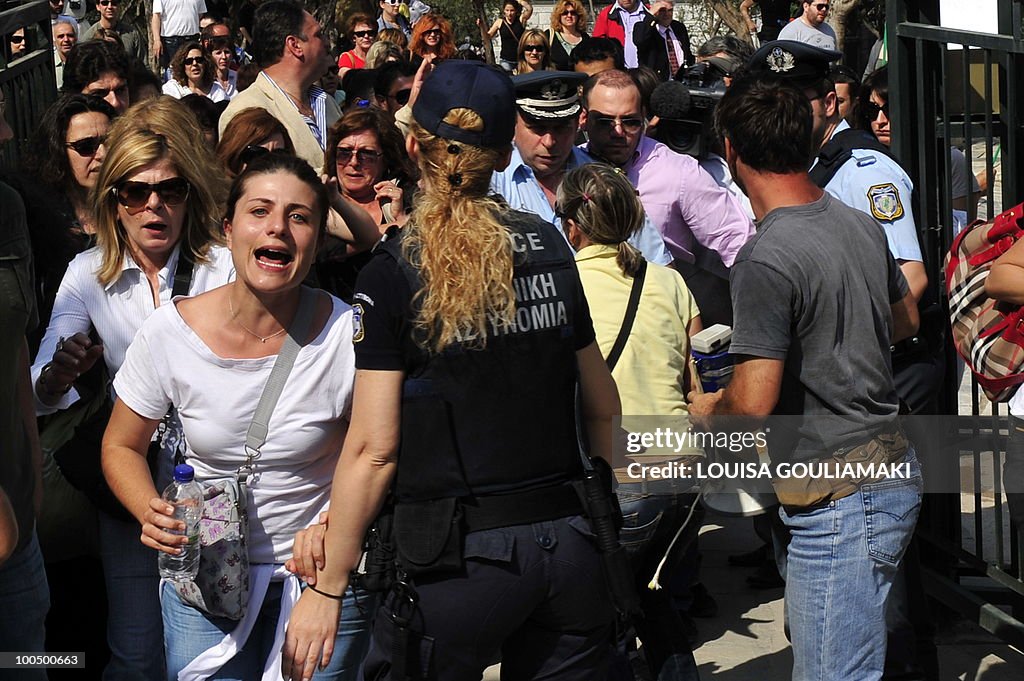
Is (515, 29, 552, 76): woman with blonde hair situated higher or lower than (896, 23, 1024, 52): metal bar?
higher

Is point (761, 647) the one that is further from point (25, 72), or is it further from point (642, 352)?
point (25, 72)

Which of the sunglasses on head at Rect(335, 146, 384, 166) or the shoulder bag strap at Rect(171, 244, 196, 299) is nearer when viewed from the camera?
the shoulder bag strap at Rect(171, 244, 196, 299)

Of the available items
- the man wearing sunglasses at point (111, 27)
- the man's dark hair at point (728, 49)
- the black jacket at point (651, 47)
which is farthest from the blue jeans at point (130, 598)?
the black jacket at point (651, 47)

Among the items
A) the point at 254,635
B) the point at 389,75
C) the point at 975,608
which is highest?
the point at 389,75

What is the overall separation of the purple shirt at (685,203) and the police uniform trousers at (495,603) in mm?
2838

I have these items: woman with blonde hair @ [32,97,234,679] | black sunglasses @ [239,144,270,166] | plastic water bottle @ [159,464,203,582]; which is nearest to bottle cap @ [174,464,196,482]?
plastic water bottle @ [159,464,203,582]

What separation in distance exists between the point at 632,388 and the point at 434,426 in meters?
1.36

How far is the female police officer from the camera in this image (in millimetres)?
2793

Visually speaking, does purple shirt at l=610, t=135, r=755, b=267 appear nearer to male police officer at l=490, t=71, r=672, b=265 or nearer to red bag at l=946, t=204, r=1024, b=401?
male police officer at l=490, t=71, r=672, b=265

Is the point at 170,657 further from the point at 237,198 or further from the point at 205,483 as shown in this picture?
the point at 237,198

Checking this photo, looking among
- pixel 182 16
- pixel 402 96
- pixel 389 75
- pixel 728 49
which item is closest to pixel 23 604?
pixel 402 96

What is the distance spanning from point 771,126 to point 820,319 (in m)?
0.54

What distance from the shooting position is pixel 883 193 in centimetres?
465

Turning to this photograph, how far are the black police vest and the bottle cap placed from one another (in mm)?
627
